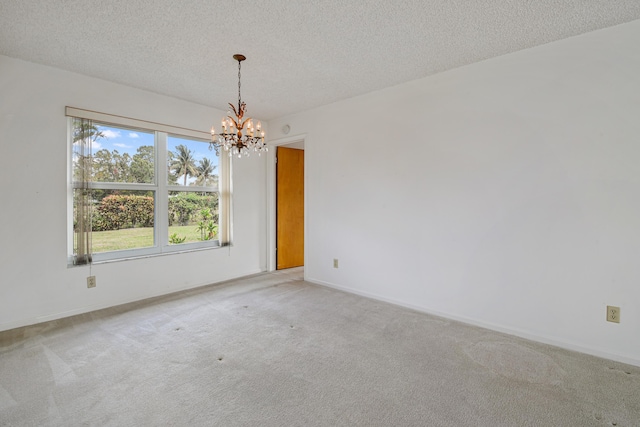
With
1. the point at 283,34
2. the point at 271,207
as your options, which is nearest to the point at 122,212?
the point at 271,207

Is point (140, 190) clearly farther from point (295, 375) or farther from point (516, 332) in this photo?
point (516, 332)

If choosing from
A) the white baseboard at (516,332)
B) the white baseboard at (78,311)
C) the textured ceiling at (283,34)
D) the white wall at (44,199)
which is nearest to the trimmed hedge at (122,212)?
the white wall at (44,199)

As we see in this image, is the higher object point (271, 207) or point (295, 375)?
point (271, 207)

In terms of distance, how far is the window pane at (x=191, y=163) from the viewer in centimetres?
405

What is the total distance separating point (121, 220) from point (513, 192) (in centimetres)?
432

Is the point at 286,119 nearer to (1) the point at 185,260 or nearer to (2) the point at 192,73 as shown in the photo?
(2) the point at 192,73

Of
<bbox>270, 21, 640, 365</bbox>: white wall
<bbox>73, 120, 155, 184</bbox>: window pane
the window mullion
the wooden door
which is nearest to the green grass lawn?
the window mullion

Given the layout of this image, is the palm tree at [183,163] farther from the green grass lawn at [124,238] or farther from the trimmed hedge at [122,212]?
the green grass lawn at [124,238]

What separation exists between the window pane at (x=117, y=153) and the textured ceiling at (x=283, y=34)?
0.63m

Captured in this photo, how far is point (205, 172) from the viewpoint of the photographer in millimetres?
4398

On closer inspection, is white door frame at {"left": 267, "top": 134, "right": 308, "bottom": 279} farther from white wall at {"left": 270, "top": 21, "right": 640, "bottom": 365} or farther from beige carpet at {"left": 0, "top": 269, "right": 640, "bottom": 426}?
beige carpet at {"left": 0, "top": 269, "right": 640, "bottom": 426}

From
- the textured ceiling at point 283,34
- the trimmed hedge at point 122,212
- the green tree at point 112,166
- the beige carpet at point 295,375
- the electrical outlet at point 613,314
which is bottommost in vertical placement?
the beige carpet at point 295,375

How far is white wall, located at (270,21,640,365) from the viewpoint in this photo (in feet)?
7.60

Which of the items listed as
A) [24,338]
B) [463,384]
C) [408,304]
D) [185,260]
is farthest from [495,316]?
[24,338]
